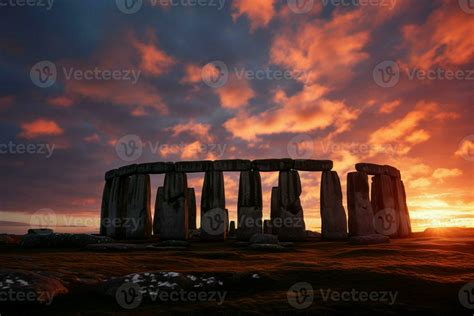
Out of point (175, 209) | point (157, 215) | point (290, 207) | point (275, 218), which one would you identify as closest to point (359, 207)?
point (290, 207)

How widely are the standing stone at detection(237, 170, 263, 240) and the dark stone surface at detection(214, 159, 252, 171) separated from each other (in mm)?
275

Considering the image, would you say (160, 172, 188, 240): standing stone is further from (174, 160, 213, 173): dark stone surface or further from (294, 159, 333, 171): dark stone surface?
(294, 159, 333, 171): dark stone surface

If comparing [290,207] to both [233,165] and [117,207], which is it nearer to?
[233,165]

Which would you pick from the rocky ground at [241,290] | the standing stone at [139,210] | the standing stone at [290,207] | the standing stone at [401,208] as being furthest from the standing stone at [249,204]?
the rocky ground at [241,290]

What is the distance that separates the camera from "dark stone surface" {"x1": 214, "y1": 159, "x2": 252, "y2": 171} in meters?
19.9

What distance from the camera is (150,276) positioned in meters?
6.35

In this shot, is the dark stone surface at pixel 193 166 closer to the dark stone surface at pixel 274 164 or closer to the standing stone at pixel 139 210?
the dark stone surface at pixel 274 164

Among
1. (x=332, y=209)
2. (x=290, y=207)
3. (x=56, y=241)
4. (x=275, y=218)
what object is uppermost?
(x=290, y=207)

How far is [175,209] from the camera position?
1967 cm

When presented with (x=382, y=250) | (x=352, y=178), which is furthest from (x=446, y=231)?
(x=382, y=250)

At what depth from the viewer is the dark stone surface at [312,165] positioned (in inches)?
781

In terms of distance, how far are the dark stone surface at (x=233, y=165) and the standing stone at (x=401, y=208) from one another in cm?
895

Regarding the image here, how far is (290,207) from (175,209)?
5.58 meters

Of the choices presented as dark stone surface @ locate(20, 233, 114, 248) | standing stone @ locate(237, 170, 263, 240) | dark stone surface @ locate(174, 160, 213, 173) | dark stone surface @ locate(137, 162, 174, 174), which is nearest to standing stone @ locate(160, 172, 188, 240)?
dark stone surface @ locate(174, 160, 213, 173)
